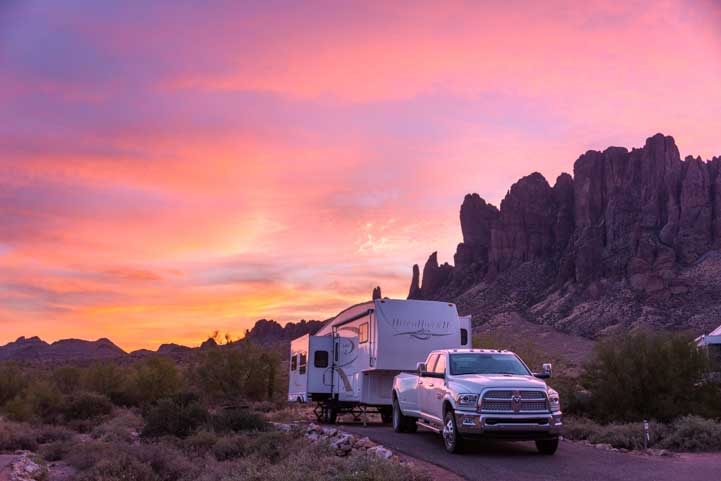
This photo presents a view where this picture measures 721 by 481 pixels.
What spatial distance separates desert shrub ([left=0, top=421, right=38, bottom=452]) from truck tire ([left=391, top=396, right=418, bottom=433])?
916cm

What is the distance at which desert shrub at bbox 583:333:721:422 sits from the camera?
2091cm

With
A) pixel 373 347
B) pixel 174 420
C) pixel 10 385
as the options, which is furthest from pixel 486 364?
pixel 10 385

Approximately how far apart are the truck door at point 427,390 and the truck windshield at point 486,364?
0.69 metres

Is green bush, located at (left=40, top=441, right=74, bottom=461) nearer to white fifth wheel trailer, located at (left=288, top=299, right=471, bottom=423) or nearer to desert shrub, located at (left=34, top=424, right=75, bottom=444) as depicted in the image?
desert shrub, located at (left=34, top=424, right=75, bottom=444)

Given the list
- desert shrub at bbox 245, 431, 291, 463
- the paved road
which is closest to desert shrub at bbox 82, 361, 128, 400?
desert shrub at bbox 245, 431, 291, 463

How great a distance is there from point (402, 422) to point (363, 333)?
3986mm

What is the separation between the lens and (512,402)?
45.4 ft

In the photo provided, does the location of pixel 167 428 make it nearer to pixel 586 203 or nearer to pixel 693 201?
pixel 693 201

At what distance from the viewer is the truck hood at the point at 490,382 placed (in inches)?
549

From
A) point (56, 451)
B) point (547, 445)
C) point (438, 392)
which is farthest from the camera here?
point (56, 451)

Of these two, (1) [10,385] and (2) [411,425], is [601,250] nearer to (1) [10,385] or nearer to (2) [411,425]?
(1) [10,385]

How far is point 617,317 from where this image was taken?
8038 centimetres

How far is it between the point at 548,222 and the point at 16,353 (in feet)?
267

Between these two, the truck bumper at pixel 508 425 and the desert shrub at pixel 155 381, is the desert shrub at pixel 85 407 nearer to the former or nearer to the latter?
the desert shrub at pixel 155 381
